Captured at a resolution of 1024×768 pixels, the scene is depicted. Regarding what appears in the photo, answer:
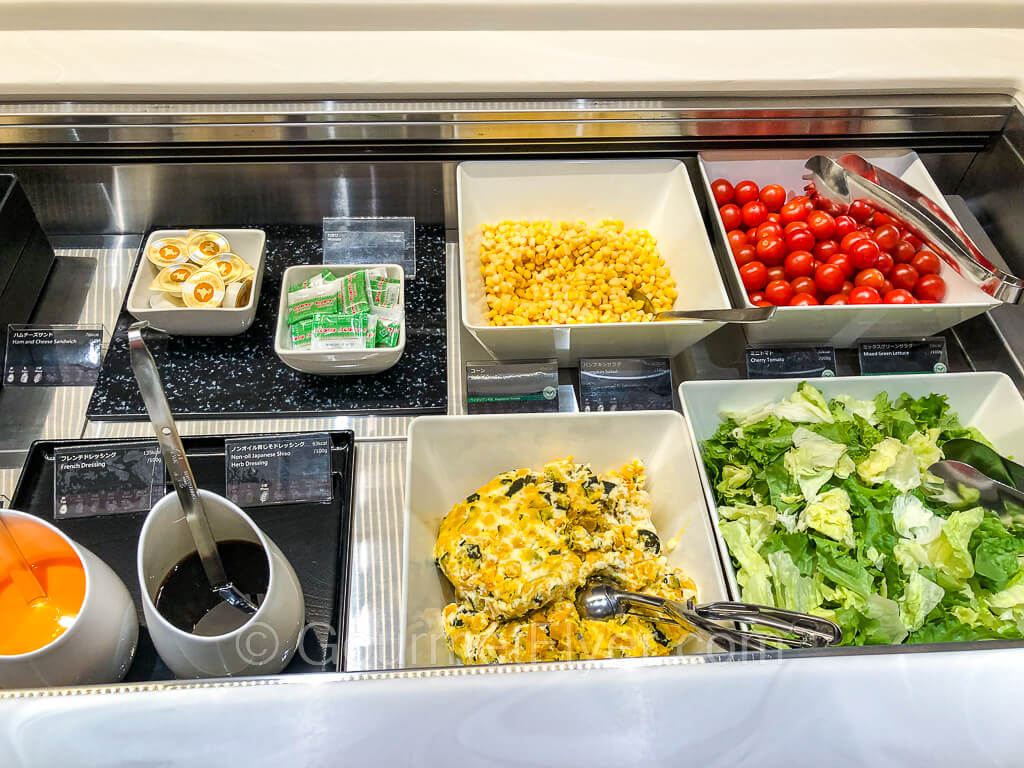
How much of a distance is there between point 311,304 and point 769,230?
2.94ft

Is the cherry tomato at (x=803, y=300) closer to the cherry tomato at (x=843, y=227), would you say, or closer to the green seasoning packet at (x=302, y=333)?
the cherry tomato at (x=843, y=227)

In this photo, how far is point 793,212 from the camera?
4.71 feet

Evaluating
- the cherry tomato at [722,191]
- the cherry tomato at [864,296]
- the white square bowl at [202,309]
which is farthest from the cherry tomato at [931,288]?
the white square bowl at [202,309]

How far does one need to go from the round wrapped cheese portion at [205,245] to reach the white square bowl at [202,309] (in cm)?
2

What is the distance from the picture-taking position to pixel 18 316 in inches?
51.2

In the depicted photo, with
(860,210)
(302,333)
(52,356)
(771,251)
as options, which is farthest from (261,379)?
(860,210)

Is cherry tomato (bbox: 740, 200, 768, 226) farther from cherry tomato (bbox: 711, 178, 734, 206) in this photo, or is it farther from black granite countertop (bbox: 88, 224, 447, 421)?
black granite countertop (bbox: 88, 224, 447, 421)

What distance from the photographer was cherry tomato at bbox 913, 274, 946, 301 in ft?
4.45

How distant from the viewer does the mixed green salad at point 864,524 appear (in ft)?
3.45

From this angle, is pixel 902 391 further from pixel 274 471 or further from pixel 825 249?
pixel 274 471

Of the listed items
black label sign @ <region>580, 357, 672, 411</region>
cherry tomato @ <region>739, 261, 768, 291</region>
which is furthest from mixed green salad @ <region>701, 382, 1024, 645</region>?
cherry tomato @ <region>739, 261, 768, 291</region>
